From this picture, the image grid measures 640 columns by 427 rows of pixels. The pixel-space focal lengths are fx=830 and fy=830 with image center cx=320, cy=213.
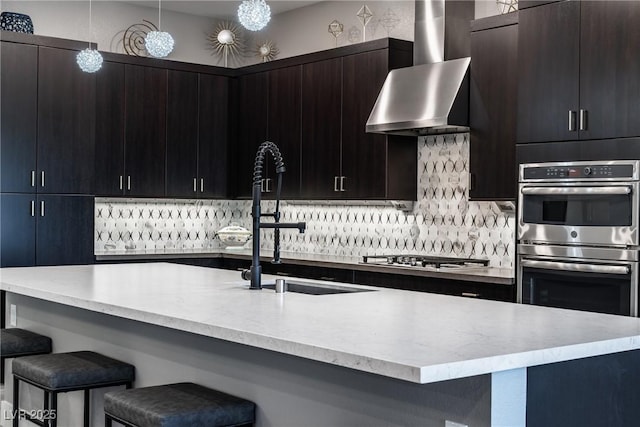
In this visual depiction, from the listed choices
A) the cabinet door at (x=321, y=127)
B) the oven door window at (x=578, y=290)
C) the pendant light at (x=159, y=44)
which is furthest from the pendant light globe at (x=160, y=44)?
the oven door window at (x=578, y=290)

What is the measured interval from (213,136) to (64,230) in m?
1.65

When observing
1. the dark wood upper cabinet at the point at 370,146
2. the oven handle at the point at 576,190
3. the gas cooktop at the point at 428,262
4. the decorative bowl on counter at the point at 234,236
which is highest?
the dark wood upper cabinet at the point at 370,146

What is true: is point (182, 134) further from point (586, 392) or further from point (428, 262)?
point (586, 392)

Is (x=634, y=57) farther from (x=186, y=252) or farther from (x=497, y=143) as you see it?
(x=186, y=252)

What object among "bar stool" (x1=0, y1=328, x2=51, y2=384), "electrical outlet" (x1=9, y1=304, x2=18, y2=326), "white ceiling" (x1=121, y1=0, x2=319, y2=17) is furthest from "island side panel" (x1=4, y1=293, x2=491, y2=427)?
"white ceiling" (x1=121, y1=0, x2=319, y2=17)

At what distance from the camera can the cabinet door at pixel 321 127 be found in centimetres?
639

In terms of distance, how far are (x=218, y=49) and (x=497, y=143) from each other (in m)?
3.59

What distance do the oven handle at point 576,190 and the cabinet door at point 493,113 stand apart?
1.10ft

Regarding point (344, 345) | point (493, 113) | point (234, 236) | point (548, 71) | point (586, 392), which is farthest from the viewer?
point (234, 236)

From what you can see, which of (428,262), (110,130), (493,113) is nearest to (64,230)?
Result: (110,130)

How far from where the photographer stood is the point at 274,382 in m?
2.89

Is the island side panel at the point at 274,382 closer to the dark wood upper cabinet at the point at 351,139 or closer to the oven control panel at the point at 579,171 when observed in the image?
the oven control panel at the point at 579,171

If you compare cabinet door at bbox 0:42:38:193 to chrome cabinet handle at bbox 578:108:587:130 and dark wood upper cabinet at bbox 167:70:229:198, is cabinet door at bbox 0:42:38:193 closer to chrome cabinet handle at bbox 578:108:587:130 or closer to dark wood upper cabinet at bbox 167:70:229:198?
dark wood upper cabinet at bbox 167:70:229:198

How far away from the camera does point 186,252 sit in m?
7.24
